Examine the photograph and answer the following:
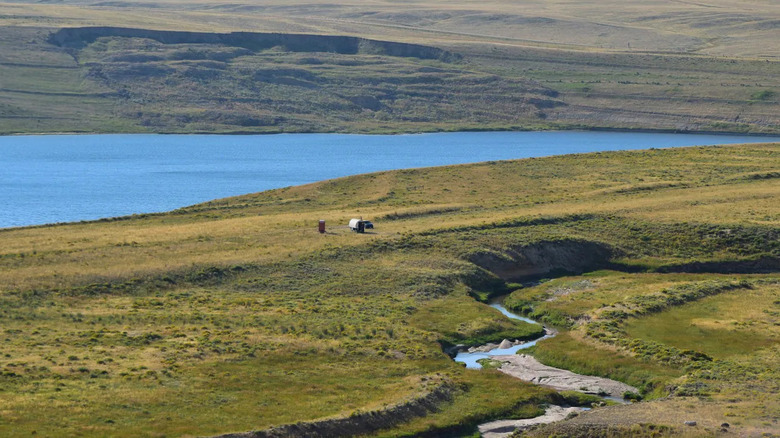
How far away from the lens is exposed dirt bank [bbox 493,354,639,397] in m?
53.3

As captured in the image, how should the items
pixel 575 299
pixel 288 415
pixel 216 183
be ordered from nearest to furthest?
pixel 288 415
pixel 575 299
pixel 216 183

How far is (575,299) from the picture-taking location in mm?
70438

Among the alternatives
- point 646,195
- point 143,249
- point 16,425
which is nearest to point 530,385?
point 16,425

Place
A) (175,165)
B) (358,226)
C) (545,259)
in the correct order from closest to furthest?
1. (545,259)
2. (358,226)
3. (175,165)

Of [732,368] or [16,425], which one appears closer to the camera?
[16,425]

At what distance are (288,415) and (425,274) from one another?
28202 mm

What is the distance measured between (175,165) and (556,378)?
115250mm

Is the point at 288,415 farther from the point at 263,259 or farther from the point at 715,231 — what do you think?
the point at 715,231

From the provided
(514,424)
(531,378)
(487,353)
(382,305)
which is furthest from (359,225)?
(514,424)

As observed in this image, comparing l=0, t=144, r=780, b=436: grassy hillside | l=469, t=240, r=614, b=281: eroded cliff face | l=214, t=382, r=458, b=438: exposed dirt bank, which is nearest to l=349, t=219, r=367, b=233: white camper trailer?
l=0, t=144, r=780, b=436: grassy hillside

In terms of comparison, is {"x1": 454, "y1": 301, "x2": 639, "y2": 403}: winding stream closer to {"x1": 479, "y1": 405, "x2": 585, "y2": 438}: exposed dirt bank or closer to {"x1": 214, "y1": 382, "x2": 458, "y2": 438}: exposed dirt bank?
{"x1": 479, "y1": 405, "x2": 585, "y2": 438}: exposed dirt bank

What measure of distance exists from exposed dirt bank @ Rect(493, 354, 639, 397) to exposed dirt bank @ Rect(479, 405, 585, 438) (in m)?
3.43

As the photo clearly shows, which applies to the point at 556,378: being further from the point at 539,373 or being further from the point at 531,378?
the point at 531,378

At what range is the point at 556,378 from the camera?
55031mm
